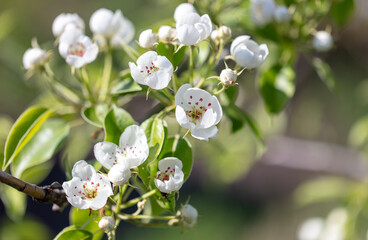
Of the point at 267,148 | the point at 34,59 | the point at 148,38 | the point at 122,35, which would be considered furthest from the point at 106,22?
the point at 267,148

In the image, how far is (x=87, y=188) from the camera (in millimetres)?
1003

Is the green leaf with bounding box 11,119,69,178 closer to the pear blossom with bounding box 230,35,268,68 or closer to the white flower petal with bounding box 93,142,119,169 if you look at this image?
the white flower petal with bounding box 93,142,119,169

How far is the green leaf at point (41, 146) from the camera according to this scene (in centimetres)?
123

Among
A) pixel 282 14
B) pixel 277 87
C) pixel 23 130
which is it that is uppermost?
pixel 282 14

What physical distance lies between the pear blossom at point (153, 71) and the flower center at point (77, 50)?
0.31 m

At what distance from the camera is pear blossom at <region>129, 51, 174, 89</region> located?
0.98 metres

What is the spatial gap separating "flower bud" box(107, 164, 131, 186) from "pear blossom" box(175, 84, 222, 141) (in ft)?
0.51

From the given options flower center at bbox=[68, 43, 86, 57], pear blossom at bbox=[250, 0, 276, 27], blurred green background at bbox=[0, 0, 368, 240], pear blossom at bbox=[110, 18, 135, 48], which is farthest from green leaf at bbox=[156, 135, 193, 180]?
blurred green background at bbox=[0, 0, 368, 240]

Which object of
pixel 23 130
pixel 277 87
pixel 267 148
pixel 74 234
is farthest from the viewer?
pixel 267 148

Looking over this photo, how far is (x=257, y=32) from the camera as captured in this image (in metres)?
1.53

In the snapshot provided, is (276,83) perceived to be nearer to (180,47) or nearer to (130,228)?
(180,47)

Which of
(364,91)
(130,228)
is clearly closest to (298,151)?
(364,91)

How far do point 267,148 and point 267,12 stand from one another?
128cm

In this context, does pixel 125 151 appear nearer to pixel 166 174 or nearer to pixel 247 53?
pixel 166 174
